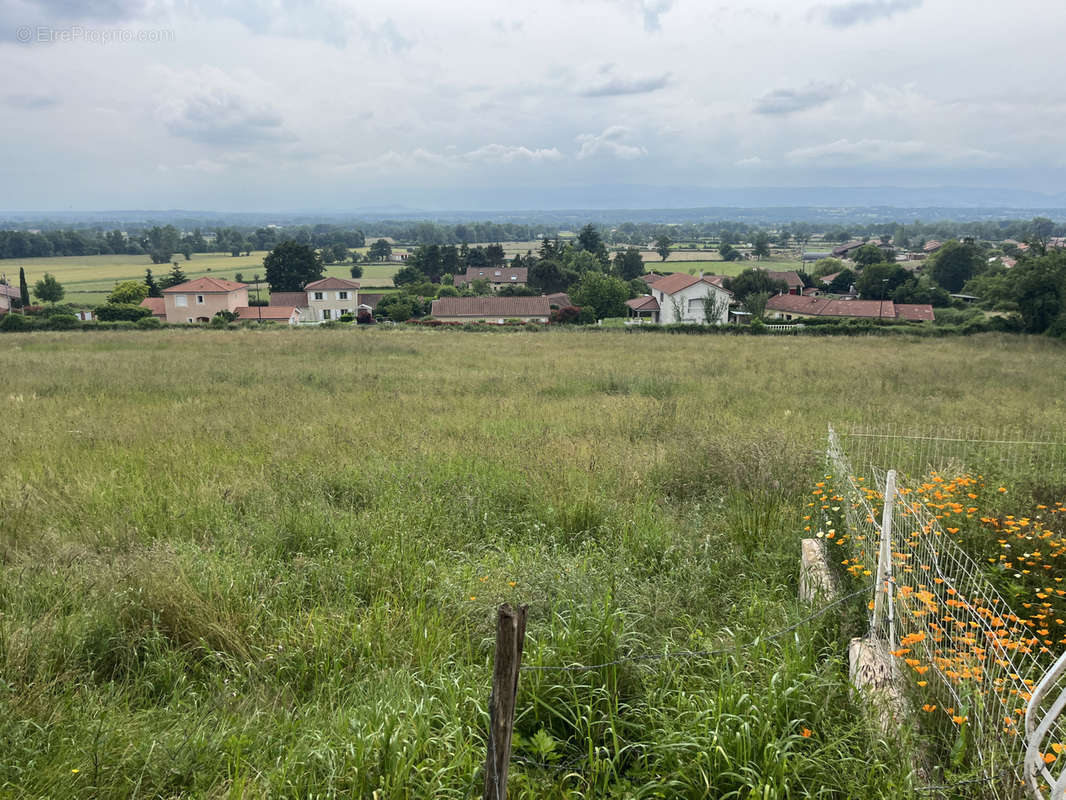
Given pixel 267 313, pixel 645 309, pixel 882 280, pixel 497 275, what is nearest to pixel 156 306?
pixel 267 313

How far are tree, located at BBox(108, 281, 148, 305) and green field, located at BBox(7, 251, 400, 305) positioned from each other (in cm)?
589

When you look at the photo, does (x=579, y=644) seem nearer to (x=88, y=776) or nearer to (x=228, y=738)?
(x=228, y=738)

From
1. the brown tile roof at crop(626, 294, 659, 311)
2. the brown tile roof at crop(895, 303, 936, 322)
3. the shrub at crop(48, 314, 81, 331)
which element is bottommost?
the brown tile roof at crop(895, 303, 936, 322)

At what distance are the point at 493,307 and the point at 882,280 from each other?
4672 centimetres

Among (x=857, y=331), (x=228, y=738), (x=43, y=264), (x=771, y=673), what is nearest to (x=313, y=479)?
(x=228, y=738)

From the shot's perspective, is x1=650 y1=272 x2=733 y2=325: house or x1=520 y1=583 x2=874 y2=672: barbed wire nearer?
x1=520 y1=583 x2=874 y2=672: barbed wire

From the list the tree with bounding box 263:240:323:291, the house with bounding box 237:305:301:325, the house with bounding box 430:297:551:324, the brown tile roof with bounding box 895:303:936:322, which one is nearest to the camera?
the brown tile roof with bounding box 895:303:936:322

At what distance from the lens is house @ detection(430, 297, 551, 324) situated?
226 feet

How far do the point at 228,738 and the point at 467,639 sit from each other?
154 cm

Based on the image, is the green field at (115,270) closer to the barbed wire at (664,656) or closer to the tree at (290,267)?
the tree at (290,267)

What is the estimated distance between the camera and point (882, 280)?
81188 mm

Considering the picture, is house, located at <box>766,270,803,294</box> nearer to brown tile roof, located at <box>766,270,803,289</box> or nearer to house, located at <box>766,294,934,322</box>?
brown tile roof, located at <box>766,270,803,289</box>

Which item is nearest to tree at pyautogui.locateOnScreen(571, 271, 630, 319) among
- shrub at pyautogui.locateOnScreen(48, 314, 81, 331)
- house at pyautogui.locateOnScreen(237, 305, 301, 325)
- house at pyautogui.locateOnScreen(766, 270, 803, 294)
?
house at pyautogui.locateOnScreen(766, 270, 803, 294)

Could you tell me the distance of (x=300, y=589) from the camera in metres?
5.34
